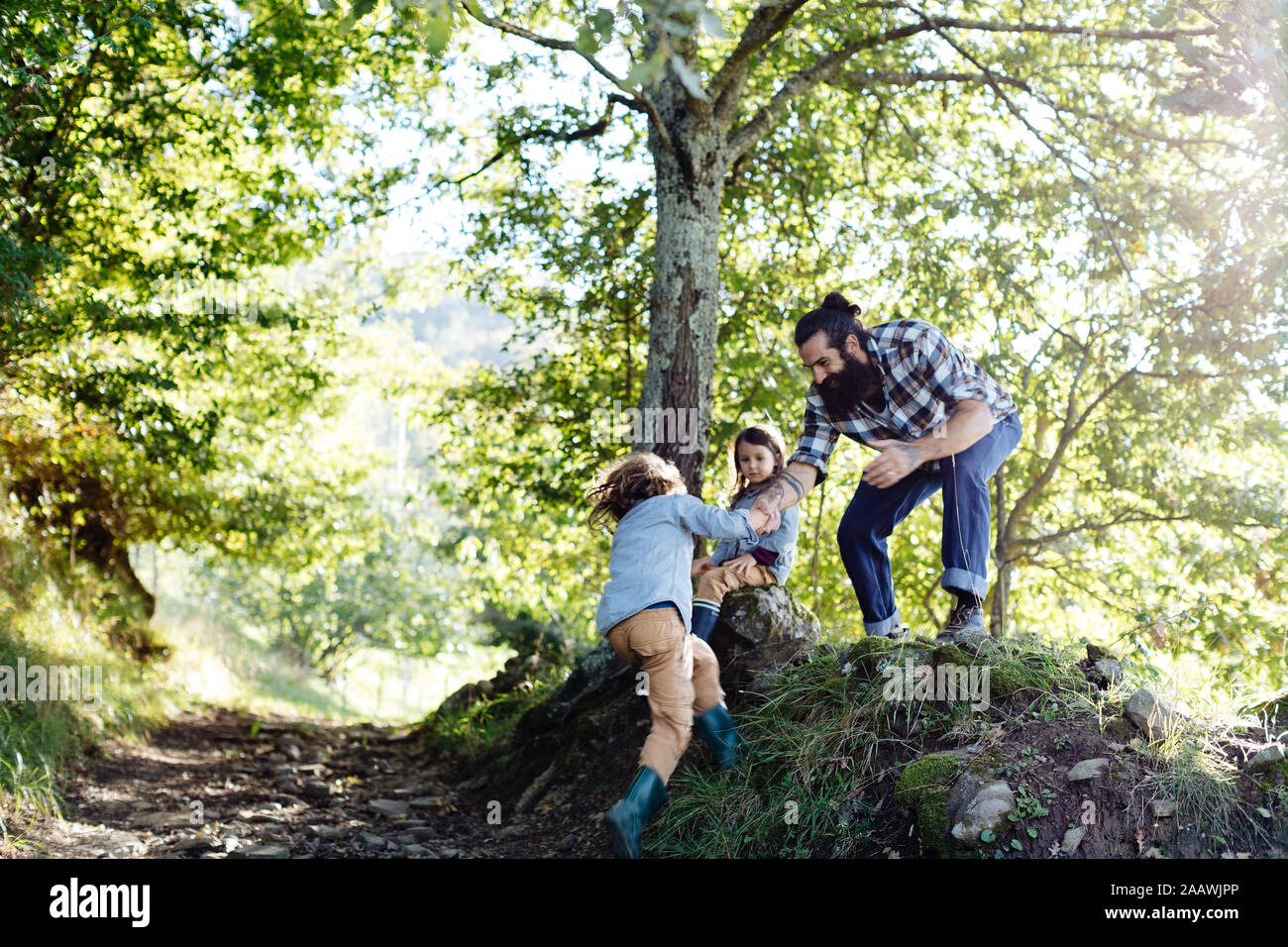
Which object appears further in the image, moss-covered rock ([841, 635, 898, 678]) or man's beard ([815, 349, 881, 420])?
man's beard ([815, 349, 881, 420])

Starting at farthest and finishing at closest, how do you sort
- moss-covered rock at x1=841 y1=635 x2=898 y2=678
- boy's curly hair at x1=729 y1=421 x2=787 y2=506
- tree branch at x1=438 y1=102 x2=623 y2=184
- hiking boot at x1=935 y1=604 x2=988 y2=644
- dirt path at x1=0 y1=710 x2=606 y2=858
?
tree branch at x1=438 y1=102 x2=623 y2=184 < boy's curly hair at x1=729 y1=421 x2=787 y2=506 < dirt path at x1=0 y1=710 x2=606 y2=858 < hiking boot at x1=935 y1=604 x2=988 y2=644 < moss-covered rock at x1=841 y1=635 x2=898 y2=678

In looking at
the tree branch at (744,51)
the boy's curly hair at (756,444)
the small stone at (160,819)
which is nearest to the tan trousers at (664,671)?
the boy's curly hair at (756,444)

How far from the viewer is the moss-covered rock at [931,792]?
3441 mm

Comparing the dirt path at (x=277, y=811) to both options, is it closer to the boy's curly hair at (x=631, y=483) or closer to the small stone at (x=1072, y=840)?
the boy's curly hair at (x=631, y=483)

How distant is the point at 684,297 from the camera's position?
20.6ft

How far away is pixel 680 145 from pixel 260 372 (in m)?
7.28

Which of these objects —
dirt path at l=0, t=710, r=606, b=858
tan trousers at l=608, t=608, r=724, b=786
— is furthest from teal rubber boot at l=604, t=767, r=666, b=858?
dirt path at l=0, t=710, r=606, b=858

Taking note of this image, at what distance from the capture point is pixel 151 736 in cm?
877

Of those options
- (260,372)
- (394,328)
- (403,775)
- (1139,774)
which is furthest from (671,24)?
(394,328)

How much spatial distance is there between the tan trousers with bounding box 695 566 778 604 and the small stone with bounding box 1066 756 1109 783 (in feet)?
6.73

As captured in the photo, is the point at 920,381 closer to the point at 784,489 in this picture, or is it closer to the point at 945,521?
the point at 945,521

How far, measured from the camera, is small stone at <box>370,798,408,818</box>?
6.14m

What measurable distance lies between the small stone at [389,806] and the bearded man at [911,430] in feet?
11.0

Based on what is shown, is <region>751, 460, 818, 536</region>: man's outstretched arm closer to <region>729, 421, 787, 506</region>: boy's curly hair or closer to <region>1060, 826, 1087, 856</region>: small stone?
<region>729, 421, 787, 506</region>: boy's curly hair
